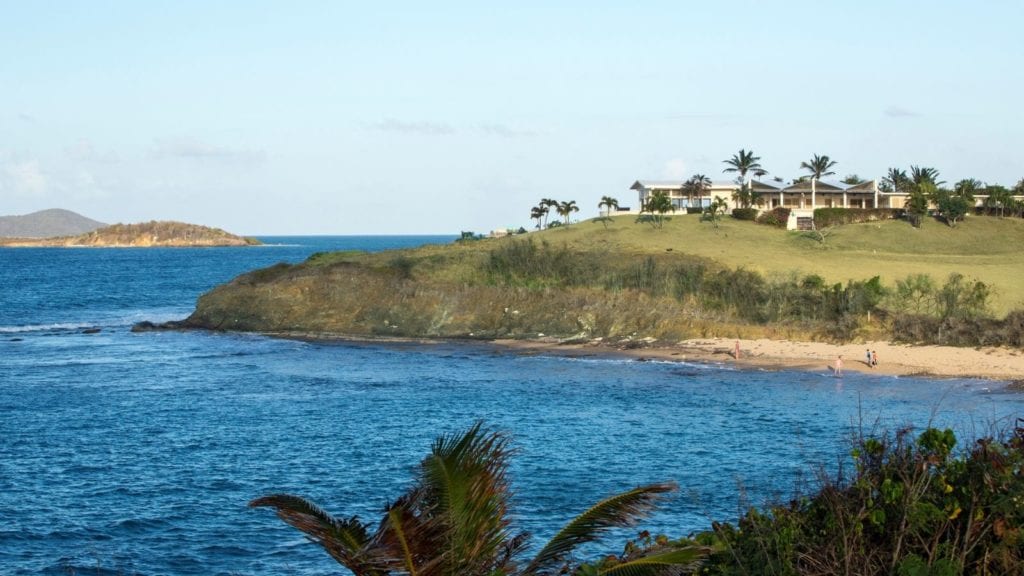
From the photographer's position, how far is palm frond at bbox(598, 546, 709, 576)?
10.1 meters

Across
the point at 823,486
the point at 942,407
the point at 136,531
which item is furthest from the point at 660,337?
the point at 823,486

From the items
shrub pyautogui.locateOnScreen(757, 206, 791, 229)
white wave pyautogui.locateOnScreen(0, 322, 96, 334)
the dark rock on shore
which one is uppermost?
shrub pyautogui.locateOnScreen(757, 206, 791, 229)

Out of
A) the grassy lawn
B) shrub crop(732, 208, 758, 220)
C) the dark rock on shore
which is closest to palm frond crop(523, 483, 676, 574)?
the grassy lawn

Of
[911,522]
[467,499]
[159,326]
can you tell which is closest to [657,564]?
[467,499]

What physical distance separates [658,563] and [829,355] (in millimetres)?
45481

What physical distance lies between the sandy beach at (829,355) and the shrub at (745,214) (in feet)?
161

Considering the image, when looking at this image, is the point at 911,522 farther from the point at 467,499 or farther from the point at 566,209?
the point at 566,209

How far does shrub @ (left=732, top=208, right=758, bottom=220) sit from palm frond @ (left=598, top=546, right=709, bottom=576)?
98768 millimetres

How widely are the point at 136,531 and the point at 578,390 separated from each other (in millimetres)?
24362

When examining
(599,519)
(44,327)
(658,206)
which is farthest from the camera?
(658,206)

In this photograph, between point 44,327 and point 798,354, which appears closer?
point 798,354

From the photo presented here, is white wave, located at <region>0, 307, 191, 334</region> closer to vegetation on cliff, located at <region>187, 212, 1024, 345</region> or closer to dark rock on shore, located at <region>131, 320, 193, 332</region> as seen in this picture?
dark rock on shore, located at <region>131, 320, 193, 332</region>

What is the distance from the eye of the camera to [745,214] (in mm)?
106625

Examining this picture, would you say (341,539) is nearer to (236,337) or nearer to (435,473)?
(435,473)
